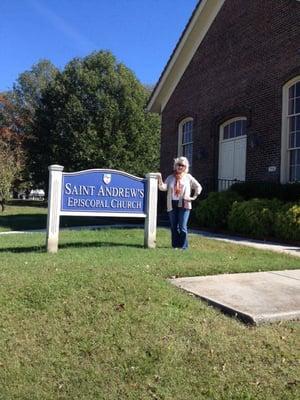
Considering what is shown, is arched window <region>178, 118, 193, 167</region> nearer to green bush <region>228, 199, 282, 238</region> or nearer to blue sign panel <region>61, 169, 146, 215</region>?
green bush <region>228, 199, 282, 238</region>

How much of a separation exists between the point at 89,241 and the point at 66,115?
83.8 ft

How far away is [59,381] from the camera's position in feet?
13.7

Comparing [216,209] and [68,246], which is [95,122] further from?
[68,246]

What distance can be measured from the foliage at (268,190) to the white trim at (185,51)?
7.30m

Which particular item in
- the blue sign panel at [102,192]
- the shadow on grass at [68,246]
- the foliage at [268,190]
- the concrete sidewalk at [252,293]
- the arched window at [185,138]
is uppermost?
the arched window at [185,138]

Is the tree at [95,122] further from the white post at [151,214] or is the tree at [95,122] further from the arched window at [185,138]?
the white post at [151,214]

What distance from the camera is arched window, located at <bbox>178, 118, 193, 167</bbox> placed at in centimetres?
2181

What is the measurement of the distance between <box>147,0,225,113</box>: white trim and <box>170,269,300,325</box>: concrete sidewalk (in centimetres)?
1480

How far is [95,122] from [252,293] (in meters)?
29.8

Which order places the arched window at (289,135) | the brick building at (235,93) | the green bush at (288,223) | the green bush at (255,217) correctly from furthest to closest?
the brick building at (235,93), the arched window at (289,135), the green bush at (255,217), the green bush at (288,223)

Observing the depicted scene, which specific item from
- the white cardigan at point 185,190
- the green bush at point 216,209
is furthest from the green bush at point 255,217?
the white cardigan at point 185,190

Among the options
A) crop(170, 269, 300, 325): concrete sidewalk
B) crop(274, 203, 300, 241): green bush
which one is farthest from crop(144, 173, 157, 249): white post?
crop(274, 203, 300, 241): green bush

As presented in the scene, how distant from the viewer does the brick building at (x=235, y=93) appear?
51.8ft

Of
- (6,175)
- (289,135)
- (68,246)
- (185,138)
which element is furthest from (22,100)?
(68,246)
